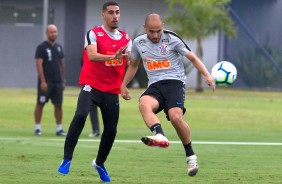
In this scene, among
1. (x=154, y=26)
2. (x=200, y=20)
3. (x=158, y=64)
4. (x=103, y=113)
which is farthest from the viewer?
(x=200, y=20)

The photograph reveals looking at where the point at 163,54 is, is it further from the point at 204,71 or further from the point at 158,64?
the point at 204,71

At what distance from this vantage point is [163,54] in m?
12.0

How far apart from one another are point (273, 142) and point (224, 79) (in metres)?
7.27

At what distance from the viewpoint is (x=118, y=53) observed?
446 inches

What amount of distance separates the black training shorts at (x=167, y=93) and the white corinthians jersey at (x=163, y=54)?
7 cm

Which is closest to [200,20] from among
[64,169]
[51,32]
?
[51,32]

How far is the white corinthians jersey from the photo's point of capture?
11969 mm

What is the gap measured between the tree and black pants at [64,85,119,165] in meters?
29.7

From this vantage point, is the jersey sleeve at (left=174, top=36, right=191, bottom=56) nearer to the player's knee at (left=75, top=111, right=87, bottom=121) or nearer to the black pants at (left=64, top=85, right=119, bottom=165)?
the black pants at (left=64, top=85, right=119, bottom=165)

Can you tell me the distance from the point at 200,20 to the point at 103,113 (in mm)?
30560

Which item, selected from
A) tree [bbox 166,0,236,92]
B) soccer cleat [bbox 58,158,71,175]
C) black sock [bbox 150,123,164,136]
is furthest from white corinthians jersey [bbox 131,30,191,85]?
tree [bbox 166,0,236,92]

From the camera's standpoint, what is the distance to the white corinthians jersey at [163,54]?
12.0 m

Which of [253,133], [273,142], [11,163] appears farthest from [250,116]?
[11,163]

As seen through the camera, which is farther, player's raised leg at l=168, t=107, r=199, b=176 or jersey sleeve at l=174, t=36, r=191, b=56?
jersey sleeve at l=174, t=36, r=191, b=56
